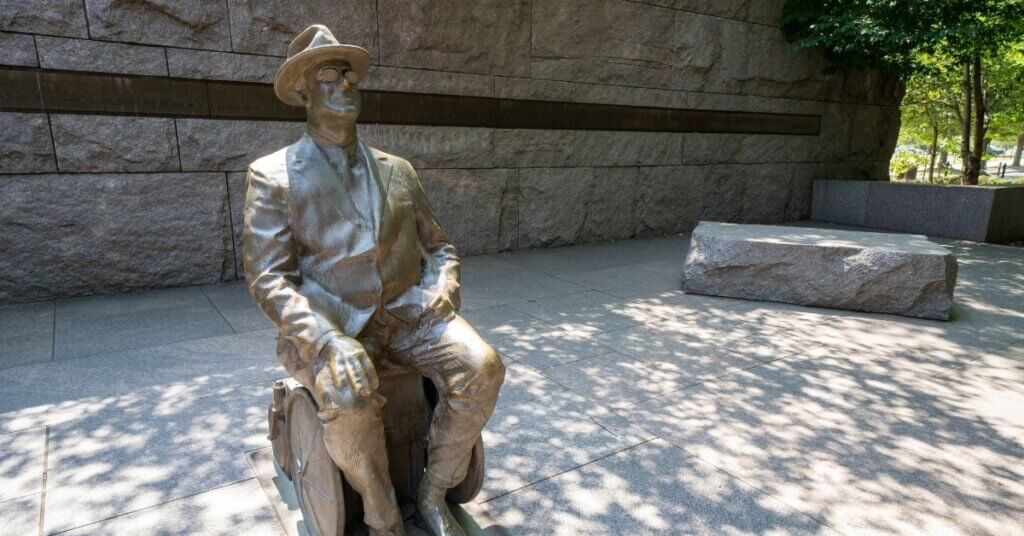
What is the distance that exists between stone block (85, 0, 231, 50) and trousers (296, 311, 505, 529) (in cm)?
447

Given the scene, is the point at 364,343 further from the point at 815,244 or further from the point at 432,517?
the point at 815,244

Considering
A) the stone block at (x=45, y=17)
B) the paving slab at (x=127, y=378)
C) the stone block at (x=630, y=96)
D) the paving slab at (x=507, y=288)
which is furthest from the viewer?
the stone block at (x=630, y=96)

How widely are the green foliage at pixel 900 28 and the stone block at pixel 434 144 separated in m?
5.25

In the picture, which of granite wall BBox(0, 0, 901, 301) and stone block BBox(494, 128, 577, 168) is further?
stone block BBox(494, 128, 577, 168)

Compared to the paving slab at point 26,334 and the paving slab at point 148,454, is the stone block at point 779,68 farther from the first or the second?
the paving slab at point 26,334

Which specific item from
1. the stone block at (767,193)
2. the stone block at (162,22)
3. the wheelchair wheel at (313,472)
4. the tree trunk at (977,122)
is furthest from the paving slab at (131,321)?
the tree trunk at (977,122)

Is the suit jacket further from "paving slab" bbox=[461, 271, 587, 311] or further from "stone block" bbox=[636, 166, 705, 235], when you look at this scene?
"stone block" bbox=[636, 166, 705, 235]

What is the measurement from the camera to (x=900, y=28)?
8.62 m

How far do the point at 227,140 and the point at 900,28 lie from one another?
8.52m

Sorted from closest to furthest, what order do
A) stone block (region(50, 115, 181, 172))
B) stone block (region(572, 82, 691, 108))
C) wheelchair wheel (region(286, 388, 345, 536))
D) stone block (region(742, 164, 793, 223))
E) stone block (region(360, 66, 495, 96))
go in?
wheelchair wheel (region(286, 388, 345, 536))
stone block (region(50, 115, 181, 172))
stone block (region(360, 66, 495, 96))
stone block (region(572, 82, 691, 108))
stone block (region(742, 164, 793, 223))

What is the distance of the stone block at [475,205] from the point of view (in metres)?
7.08

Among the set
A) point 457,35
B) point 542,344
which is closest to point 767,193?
point 457,35

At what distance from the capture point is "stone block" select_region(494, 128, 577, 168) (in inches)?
293

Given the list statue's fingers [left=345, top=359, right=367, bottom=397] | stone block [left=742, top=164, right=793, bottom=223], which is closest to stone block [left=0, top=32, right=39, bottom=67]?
statue's fingers [left=345, top=359, right=367, bottom=397]
